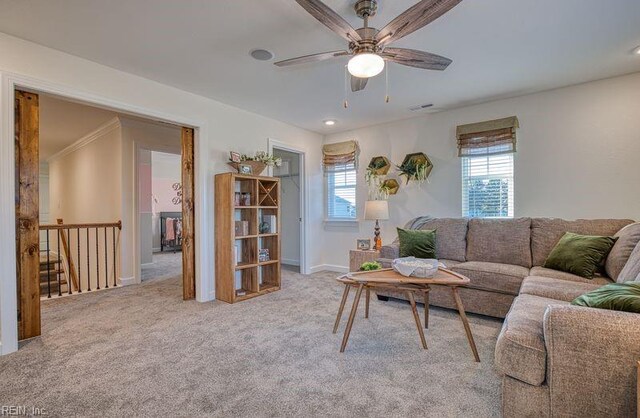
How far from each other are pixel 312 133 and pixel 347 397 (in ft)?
14.3

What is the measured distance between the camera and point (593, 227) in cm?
296

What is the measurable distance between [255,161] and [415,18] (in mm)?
2692

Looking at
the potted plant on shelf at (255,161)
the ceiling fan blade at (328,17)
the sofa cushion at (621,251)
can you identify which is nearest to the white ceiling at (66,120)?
the potted plant on shelf at (255,161)

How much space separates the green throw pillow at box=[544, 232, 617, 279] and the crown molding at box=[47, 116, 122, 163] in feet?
19.6

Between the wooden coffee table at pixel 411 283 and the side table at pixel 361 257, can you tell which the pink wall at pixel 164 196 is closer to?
the side table at pixel 361 257

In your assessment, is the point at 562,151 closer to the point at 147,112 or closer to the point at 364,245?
the point at 364,245

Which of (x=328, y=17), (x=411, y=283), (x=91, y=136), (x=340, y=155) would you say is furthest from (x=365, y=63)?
(x=91, y=136)

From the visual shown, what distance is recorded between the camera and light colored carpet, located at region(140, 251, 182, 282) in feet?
17.0

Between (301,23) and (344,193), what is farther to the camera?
(344,193)

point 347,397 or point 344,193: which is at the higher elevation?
point 344,193

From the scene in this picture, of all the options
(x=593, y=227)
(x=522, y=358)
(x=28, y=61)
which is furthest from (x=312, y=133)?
(x=522, y=358)

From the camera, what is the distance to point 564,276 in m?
2.57

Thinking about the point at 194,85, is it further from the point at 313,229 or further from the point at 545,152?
the point at 545,152

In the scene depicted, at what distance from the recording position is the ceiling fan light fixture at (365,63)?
5.96 feet
